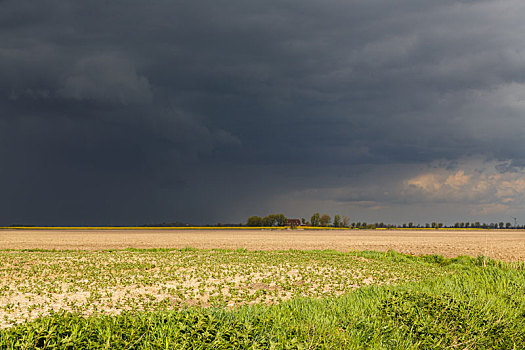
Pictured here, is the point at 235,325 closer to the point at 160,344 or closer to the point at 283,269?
the point at 160,344

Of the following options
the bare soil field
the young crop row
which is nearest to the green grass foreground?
the young crop row

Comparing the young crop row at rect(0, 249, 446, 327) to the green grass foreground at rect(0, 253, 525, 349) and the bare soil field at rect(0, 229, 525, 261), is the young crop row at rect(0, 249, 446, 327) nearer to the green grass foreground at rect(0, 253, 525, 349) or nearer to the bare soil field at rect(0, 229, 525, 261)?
the green grass foreground at rect(0, 253, 525, 349)

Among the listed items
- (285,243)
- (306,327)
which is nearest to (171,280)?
(306,327)

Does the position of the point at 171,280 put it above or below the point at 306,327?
below

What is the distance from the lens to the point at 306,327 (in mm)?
6512

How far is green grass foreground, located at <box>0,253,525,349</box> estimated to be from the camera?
17.0 ft

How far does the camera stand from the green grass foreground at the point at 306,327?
5.19m

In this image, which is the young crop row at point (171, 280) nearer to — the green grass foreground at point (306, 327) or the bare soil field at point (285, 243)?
the green grass foreground at point (306, 327)

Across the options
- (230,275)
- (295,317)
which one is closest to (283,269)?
(230,275)

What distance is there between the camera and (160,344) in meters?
5.18

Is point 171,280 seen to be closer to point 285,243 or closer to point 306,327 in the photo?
point 306,327

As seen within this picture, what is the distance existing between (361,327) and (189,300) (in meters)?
10.8

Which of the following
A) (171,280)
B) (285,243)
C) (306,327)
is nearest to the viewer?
(306,327)

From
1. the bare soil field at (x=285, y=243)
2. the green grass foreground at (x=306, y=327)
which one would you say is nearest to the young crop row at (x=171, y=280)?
the green grass foreground at (x=306, y=327)
